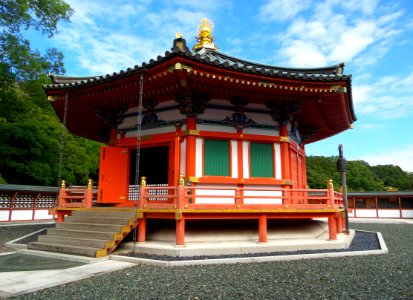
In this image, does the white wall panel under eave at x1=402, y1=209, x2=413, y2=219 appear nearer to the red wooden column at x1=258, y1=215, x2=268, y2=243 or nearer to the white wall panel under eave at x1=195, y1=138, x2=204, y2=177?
the red wooden column at x1=258, y1=215, x2=268, y2=243

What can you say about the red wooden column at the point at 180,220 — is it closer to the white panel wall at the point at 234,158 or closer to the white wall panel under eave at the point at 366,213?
the white panel wall at the point at 234,158

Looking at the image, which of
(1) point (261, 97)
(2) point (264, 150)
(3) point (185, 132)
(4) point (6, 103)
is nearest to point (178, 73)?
(3) point (185, 132)

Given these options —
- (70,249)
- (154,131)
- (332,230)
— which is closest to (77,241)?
(70,249)

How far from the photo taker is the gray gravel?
18.2ft

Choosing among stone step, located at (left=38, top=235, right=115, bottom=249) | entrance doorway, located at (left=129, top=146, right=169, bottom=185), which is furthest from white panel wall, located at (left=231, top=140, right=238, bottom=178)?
entrance doorway, located at (left=129, top=146, right=169, bottom=185)

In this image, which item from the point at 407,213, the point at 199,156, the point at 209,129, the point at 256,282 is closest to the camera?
the point at 256,282

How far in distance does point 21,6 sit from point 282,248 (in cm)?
2381

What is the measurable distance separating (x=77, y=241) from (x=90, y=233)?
0.42m

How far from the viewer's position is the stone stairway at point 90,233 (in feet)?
28.8

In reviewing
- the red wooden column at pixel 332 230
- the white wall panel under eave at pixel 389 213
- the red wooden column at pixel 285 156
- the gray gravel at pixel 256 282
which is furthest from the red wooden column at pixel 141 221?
the white wall panel under eave at pixel 389 213

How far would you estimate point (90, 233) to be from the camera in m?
9.50

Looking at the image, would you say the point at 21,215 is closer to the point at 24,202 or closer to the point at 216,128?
the point at 24,202

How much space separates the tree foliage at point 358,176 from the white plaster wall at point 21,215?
2095 inches

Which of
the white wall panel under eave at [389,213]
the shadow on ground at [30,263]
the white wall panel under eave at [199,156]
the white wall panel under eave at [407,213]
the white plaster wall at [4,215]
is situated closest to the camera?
the shadow on ground at [30,263]
